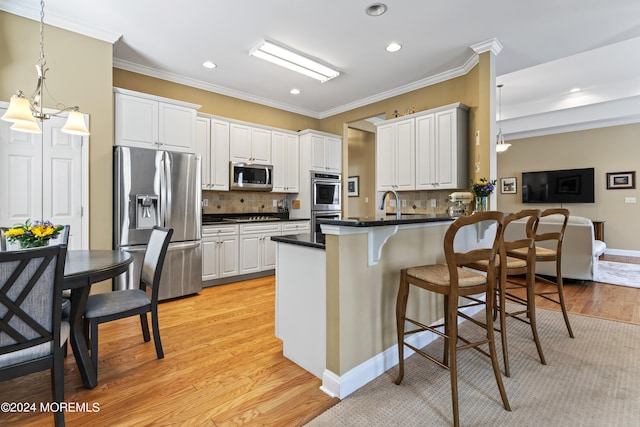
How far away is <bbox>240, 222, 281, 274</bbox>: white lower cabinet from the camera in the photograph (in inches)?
177

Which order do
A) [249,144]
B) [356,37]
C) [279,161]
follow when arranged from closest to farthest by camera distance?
1. [356,37]
2. [249,144]
3. [279,161]

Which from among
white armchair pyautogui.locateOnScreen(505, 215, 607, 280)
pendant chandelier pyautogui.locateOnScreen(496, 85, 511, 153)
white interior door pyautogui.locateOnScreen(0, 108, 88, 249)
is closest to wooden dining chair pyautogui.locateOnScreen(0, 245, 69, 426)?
white interior door pyautogui.locateOnScreen(0, 108, 88, 249)

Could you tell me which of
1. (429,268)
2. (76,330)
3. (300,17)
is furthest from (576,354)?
(300,17)

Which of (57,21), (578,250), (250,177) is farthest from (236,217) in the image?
(578,250)

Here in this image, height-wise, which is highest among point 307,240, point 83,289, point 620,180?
point 620,180

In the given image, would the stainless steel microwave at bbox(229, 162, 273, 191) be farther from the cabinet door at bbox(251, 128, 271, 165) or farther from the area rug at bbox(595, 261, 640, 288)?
the area rug at bbox(595, 261, 640, 288)

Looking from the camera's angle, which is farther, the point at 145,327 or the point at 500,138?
the point at 500,138

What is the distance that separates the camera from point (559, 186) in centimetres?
707

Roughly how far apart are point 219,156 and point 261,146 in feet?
2.40

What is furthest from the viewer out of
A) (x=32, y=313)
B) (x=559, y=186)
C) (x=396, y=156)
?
(x=559, y=186)

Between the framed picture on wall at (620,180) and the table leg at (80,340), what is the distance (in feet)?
29.3

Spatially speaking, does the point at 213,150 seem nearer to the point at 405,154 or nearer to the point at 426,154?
the point at 405,154

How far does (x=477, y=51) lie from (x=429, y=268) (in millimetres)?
2919

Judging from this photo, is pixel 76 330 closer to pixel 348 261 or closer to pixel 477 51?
pixel 348 261
